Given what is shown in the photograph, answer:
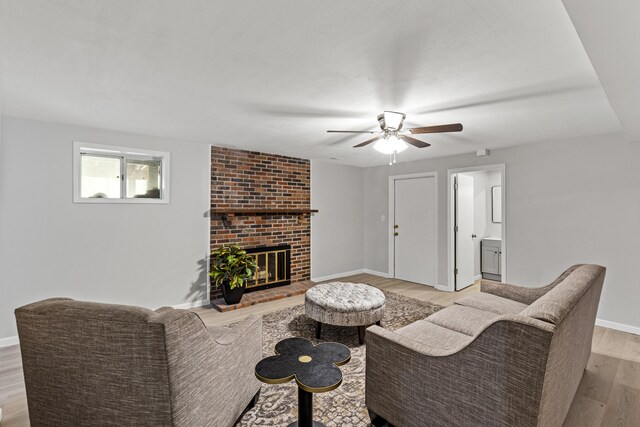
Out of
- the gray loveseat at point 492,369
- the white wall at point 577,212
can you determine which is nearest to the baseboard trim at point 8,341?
the gray loveseat at point 492,369

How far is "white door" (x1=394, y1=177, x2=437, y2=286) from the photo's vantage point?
528cm

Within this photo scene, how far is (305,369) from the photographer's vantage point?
1.63 meters

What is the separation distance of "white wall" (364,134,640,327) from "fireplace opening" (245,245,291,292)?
131 inches

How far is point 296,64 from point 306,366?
1.81 metres

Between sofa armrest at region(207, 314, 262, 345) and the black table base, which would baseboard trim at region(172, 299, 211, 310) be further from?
the black table base

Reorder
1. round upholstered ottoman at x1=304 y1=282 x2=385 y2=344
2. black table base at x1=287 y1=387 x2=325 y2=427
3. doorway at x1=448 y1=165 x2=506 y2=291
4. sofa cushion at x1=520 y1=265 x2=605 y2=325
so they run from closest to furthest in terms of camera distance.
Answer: sofa cushion at x1=520 y1=265 x2=605 y2=325 < black table base at x1=287 y1=387 x2=325 y2=427 < round upholstered ottoman at x1=304 y1=282 x2=385 y2=344 < doorway at x1=448 y1=165 x2=506 y2=291

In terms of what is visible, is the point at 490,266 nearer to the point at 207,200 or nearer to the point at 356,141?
the point at 356,141

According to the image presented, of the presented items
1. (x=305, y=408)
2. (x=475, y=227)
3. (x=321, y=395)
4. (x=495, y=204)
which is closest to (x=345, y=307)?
(x=321, y=395)

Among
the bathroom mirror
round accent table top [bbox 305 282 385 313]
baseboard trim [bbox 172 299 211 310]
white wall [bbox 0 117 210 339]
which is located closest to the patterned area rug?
round accent table top [bbox 305 282 385 313]

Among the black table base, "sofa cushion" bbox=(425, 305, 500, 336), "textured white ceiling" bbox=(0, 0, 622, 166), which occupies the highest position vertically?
"textured white ceiling" bbox=(0, 0, 622, 166)

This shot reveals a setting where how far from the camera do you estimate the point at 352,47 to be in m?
1.71

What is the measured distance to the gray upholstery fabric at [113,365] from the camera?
Answer: 1283 millimetres

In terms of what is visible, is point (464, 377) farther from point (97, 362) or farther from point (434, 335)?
point (97, 362)

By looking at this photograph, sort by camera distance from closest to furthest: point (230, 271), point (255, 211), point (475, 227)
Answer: point (230, 271) < point (255, 211) < point (475, 227)
